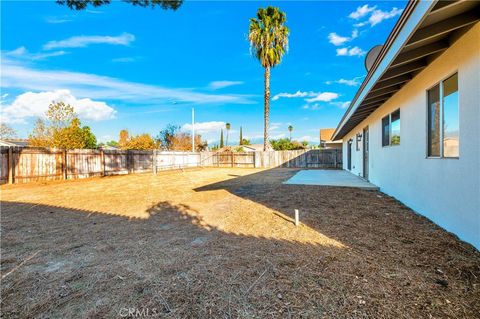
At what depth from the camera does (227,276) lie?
246cm

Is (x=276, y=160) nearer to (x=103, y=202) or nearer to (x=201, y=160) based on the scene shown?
(x=201, y=160)

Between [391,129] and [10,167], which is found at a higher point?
[391,129]

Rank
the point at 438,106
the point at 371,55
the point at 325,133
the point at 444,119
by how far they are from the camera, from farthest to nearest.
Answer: the point at 325,133 → the point at 371,55 → the point at 438,106 → the point at 444,119

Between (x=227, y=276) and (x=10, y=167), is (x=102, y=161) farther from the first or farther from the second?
(x=227, y=276)

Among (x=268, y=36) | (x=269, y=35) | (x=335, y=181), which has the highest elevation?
(x=269, y=35)

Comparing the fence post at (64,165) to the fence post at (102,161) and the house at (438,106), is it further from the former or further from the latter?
the house at (438,106)

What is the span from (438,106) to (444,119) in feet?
1.16

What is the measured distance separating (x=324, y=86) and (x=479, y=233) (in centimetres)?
2413

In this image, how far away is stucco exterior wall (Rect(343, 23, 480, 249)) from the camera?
2.93 meters

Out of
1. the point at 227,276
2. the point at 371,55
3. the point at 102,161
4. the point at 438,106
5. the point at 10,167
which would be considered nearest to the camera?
the point at 227,276

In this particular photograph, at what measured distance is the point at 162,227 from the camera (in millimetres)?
4328

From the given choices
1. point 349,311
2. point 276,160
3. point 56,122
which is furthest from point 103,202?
point 276,160

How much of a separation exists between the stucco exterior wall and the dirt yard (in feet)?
1.05

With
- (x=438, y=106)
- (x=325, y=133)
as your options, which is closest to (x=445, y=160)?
(x=438, y=106)
